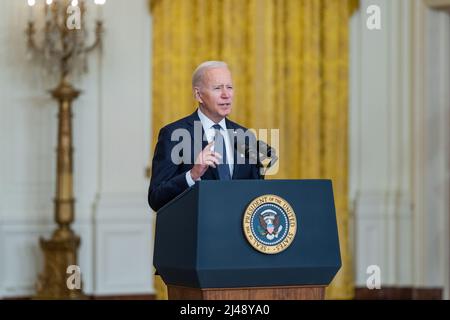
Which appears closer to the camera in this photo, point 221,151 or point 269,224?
point 269,224

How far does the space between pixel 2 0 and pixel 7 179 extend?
1.50 meters

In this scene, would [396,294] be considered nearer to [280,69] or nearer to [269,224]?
[280,69]

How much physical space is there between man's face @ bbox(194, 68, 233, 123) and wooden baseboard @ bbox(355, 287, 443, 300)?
214 inches

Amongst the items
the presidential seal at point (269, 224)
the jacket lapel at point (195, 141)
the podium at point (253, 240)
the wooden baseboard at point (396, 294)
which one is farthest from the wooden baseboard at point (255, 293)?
the wooden baseboard at point (396, 294)

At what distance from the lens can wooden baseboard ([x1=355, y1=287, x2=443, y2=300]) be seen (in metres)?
9.13

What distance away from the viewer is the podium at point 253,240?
11.8 feet

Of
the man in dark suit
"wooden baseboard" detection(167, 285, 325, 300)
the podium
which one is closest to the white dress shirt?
the man in dark suit

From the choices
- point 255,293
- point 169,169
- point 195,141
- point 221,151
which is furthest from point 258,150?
point 255,293

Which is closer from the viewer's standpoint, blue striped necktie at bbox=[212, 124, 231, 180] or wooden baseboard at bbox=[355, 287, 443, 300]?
blue striped necktie at bbox=[212, 124, 231, 180]

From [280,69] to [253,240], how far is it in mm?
5407

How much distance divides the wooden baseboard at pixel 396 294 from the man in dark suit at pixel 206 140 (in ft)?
17.1

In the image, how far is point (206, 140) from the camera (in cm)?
411

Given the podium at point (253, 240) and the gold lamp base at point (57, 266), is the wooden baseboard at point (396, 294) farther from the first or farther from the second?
the podium at point (253, 240)

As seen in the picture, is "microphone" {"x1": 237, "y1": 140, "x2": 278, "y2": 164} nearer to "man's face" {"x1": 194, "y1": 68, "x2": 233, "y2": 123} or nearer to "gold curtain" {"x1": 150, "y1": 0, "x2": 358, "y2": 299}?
"man's face" {"x1": 194, "y1": 68, "x2": 233, "y2": 123}
